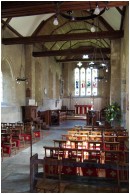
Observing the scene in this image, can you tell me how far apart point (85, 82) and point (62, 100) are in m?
2.84

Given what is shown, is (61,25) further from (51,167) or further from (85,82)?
(51,167)

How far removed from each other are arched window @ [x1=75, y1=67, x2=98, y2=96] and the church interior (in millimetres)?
96

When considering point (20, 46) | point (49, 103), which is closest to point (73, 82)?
point (49, 103)

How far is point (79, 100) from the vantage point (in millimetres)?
22297

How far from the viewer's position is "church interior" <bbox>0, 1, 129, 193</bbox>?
175 inches

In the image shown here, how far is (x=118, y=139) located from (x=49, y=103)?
38.7 feet

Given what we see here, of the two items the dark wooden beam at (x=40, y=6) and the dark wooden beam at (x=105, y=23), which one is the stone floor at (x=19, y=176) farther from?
the dark wooden beam at (x=105, y=23)

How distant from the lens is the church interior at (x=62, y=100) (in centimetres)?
445

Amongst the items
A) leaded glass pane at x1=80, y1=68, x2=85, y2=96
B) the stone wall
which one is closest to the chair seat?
the stone wall

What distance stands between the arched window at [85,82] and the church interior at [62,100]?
96 mm

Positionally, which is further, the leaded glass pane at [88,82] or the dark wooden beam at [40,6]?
the leaded glass pane at [88,82]

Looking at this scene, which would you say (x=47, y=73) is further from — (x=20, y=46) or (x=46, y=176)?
(x=46, y=176)

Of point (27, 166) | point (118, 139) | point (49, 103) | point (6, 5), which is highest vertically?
point (6, 5)

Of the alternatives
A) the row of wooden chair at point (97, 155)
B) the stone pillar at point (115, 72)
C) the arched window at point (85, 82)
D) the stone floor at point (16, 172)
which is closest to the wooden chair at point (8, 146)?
the stone floor at point (16, 172)
